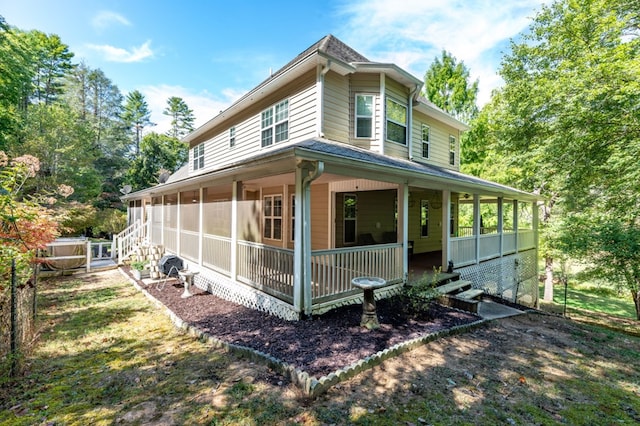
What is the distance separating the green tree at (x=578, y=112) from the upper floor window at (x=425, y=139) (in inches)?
219

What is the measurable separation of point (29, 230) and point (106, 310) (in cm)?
274

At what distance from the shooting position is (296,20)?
11.4 m

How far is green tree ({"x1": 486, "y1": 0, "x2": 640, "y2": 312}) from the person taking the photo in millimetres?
10188

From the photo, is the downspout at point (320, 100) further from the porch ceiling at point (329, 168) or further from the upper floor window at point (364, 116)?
the upper floor window at point (364, 116)

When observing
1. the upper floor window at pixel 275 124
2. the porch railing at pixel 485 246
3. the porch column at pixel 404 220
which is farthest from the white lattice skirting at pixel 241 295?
the porch railing at pixel 485 246

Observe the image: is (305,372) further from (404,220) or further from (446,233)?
(446,233)

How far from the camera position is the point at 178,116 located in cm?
4294

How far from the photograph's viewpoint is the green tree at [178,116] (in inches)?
1661

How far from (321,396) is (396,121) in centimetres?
813

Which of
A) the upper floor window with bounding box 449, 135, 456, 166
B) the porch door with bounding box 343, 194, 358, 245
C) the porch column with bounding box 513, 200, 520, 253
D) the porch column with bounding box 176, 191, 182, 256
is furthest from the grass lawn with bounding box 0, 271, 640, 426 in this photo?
the upper floor window with bounding box 449, 135, 456, 166

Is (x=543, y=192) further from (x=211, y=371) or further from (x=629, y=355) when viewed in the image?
(x=211, y=371)

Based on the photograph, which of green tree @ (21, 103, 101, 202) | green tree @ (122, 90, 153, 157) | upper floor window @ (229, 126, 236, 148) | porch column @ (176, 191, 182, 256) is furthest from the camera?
green tree @ (122, 90, 153, 157)

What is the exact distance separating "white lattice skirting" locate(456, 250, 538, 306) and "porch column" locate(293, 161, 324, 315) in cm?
550

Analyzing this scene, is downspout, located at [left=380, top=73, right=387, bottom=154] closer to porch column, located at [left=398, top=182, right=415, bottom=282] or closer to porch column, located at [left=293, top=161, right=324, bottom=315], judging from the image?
porch column, located at [left=398, top=182, right=415, bottom=282]
